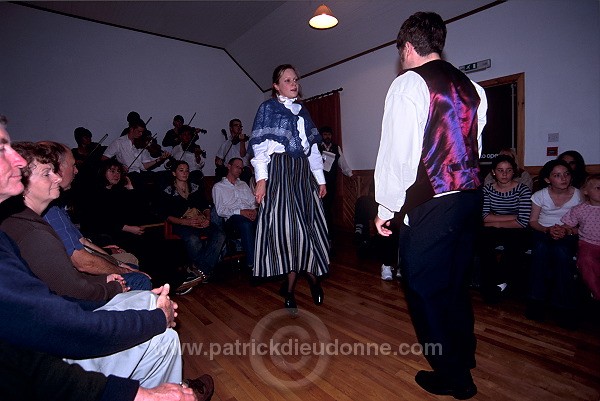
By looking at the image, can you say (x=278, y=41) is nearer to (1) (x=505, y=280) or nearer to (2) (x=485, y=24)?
(2) (x=485, y=24)

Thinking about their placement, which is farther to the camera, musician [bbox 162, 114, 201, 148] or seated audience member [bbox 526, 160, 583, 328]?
musician [bbox 162, 114, 201, 148]

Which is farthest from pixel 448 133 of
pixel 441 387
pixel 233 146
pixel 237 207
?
pixel 233 146

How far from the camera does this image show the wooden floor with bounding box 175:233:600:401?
1.53 metres

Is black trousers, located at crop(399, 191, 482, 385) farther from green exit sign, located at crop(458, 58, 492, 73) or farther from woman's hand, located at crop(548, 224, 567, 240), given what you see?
green exit sign, located at crop(458, 58, 492, 73)

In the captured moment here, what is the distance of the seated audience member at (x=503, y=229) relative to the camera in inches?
102

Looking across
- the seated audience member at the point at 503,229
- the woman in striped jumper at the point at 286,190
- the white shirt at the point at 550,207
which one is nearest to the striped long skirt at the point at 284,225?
the woman in striped jumper at the point at 286,190

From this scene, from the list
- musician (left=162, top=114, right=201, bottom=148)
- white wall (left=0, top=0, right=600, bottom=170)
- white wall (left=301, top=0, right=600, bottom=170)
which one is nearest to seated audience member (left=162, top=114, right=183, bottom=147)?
musician (left=162, top=114, right=201, bottom=148)

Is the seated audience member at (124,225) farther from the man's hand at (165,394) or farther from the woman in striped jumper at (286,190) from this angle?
the man's hand at (165,394)

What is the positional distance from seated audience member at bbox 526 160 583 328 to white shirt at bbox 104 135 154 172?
16.8ft

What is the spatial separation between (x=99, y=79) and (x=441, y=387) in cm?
659

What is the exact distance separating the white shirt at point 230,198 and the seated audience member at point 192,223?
16cm

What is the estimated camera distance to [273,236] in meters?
2.38

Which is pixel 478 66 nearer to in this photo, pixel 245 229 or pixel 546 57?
pixel 546 57

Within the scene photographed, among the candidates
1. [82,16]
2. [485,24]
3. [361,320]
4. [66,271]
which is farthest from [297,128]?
[82,16]
